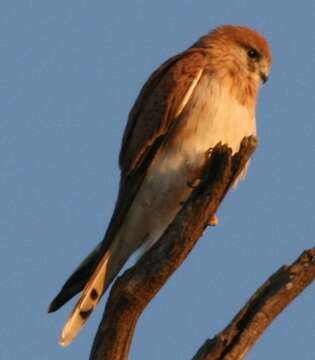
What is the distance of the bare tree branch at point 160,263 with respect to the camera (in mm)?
4703

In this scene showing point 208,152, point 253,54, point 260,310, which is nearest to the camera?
point 260,310

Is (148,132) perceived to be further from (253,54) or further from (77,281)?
(253,54)

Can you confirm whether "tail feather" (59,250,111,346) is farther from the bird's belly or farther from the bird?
the bird's belly

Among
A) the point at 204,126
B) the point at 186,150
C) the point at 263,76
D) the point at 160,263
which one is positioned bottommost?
the point at 160,263

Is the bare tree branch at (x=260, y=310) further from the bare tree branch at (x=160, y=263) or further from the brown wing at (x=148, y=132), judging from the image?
the brown wing at (x=148, y=132)

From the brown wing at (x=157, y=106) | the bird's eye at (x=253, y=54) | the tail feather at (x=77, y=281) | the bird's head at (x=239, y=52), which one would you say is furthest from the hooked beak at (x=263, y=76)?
the tail feather at (x=77, y=281)

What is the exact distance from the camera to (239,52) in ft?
22.2

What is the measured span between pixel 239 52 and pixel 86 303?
7.30ft

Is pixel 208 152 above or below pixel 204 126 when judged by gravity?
below

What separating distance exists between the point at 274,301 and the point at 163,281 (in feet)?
1.91

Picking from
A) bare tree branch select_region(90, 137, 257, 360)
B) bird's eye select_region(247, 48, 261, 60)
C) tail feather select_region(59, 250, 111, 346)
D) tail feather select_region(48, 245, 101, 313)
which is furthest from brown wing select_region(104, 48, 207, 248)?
bare tree branch select_region(90, 137, 257, 360)

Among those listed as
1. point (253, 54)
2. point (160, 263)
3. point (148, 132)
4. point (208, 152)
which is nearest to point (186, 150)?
point (208, 152)

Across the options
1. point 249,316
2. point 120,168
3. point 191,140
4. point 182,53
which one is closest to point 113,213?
point 120,168

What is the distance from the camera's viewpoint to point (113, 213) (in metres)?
6.27
